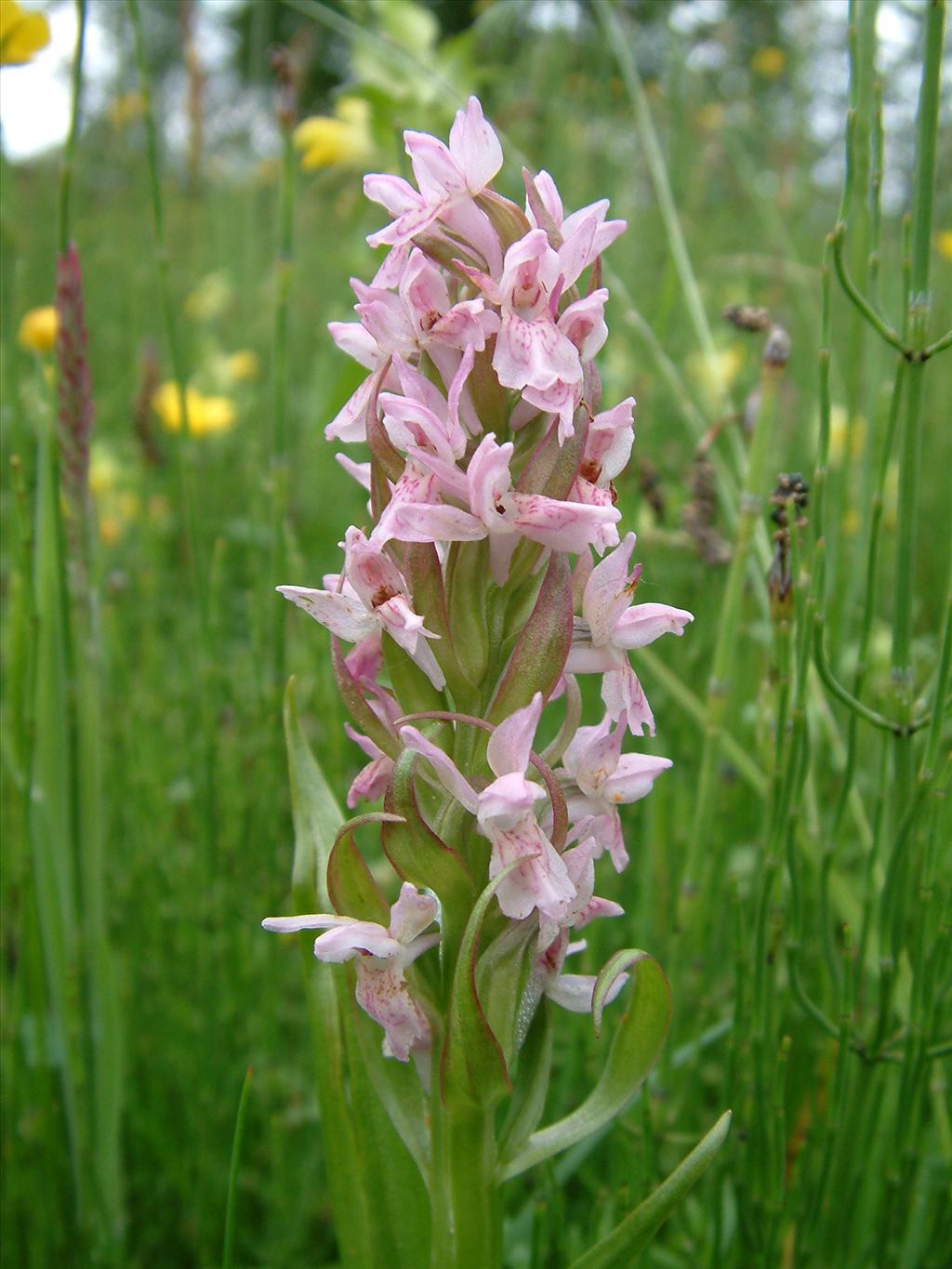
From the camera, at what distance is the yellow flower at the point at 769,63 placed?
4.54 m

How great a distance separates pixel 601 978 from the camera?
26.0 inches

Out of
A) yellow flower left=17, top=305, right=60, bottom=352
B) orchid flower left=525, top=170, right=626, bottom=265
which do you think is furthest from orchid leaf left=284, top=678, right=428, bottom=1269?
yellow flower left=17, top=305, right=60, bottom=352

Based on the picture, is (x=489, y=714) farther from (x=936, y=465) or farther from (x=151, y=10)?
(x=151, y=10)

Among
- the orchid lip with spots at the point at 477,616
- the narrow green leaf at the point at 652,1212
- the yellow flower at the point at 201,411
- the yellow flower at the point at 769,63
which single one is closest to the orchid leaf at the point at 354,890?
the orchid lip with spots at the point at 477,616

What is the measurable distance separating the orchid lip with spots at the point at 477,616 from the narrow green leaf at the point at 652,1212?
86 mm

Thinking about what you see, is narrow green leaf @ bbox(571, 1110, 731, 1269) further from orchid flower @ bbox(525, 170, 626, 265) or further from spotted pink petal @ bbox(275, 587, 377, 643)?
orchid flower @ bbox(525, 170, 626, 265)

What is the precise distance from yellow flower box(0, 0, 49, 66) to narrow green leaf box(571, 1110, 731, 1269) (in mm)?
1104

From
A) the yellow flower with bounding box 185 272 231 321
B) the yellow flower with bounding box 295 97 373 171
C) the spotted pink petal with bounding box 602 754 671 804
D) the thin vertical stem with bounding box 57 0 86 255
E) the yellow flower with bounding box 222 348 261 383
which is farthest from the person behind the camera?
the yellow flower with bounding box 185 272 231 321

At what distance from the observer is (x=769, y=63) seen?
468 cm

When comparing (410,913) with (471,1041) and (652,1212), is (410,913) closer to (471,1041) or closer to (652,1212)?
(471,1041)

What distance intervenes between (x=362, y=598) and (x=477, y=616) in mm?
72

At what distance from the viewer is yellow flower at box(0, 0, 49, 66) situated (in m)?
1.06

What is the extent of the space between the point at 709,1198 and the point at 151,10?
11340 millimetres

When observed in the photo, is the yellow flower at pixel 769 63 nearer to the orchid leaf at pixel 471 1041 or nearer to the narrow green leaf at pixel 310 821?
the narrow green leaf at pixel 310 821
